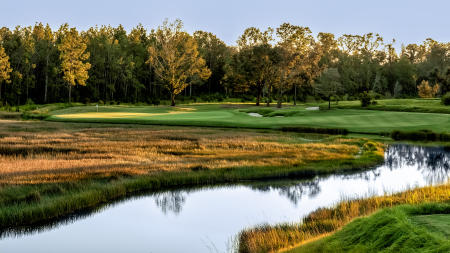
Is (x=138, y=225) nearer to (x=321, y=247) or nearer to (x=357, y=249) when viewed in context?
(x=321, y=247)

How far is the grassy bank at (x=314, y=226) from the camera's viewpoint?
32.4 feet

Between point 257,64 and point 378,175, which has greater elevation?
point 257,64

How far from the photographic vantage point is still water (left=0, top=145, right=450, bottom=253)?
35.0 feet

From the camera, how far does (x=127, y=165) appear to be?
64.8ft

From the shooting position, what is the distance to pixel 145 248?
413 inches

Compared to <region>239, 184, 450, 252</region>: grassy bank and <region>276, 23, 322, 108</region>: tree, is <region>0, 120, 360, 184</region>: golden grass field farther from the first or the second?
<region>276, 23, 322, 108</region>: tree

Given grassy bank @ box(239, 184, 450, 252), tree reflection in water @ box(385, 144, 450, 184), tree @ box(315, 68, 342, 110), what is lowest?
tree reflection in water @ box(385, 144, 450, 184)

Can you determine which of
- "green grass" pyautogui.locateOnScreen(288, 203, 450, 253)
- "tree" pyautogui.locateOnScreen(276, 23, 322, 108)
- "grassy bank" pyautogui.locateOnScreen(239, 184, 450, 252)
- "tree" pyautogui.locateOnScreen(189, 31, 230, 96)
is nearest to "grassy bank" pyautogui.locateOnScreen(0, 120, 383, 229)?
"grassy bank" pyautogui.locateOnScreen(239, 184, 450, 252)

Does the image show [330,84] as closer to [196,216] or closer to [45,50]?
[196,216]

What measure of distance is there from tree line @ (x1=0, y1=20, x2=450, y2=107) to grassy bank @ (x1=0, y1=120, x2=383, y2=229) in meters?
39.6

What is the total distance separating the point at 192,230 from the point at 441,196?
7408mm

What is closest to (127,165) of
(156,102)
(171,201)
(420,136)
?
(171,201)

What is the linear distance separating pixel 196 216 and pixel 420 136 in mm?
31396

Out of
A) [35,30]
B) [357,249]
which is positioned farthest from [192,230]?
[35,30]
